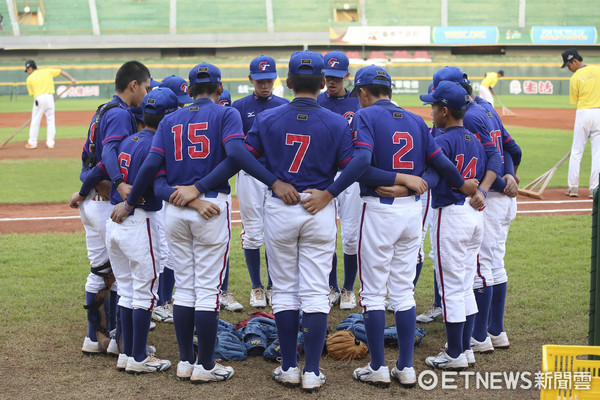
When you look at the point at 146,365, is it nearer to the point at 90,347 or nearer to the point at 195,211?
the point at 90,347

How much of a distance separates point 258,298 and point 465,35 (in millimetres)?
43092

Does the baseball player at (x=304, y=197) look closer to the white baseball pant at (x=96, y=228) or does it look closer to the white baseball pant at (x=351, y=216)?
the white baseball pant at (x=96, y=228)

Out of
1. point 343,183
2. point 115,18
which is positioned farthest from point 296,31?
point 343,183

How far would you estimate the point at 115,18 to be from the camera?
46781 mm

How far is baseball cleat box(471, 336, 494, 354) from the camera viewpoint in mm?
5418

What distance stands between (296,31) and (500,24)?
14921mm

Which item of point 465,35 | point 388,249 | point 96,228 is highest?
point 465,35

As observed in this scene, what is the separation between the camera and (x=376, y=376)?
475cm

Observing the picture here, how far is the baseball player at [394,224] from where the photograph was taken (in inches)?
187

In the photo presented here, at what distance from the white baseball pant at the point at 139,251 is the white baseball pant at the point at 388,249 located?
62.7 inches

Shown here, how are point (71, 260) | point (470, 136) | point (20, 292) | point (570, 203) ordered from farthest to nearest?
point (570, 203) < point (71, 260) < point (20, 292) < point (470, 136)

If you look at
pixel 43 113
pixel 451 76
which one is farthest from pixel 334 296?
pixel 43 113

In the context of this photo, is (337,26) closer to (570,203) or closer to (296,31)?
(296,31)

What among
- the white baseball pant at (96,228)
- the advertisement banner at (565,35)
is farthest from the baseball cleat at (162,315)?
the advertisement banner at (565,35)
